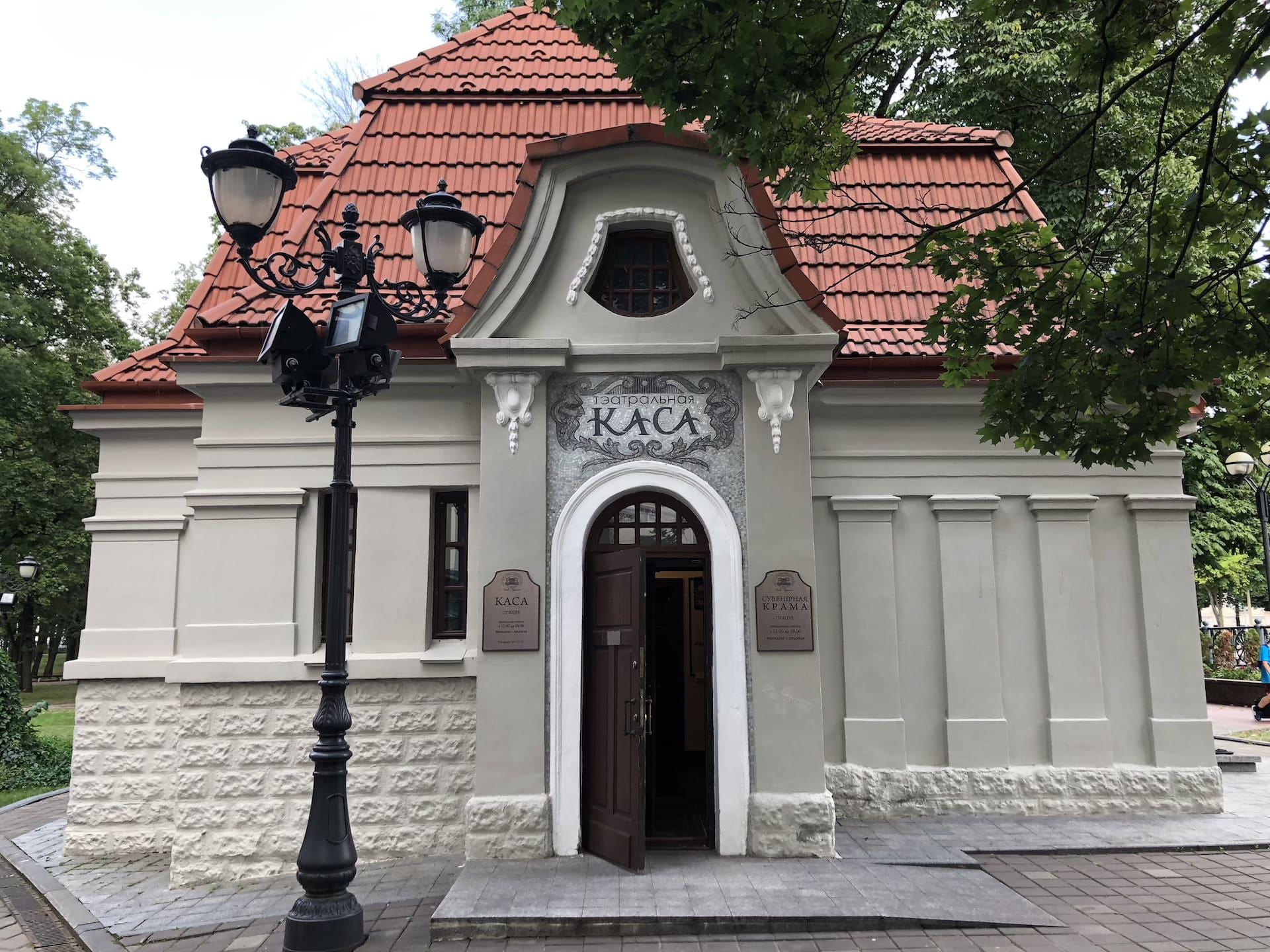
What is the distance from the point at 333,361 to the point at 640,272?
3.34m

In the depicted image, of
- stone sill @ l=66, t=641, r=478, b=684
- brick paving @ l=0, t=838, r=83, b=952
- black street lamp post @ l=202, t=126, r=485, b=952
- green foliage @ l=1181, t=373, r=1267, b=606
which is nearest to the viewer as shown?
black street lamp post @ l=202, t=126, r=485, b=952

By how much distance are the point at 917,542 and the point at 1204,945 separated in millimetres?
4357

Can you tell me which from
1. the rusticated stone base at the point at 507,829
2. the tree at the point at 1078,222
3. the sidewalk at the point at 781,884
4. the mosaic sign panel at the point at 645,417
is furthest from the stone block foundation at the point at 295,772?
the tree at the point at 1078,222

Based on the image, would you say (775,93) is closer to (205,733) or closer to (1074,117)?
(1074,117)

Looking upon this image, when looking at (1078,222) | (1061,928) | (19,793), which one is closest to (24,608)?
(19,793)

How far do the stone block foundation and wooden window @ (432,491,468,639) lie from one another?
612 millimetres

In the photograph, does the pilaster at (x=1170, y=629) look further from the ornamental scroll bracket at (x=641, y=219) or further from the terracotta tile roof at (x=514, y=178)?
the ornamental scroll bracket at (x=641, y=219)

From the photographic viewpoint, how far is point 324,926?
5.26 meters

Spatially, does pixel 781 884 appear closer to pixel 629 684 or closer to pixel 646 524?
pixel 629 684

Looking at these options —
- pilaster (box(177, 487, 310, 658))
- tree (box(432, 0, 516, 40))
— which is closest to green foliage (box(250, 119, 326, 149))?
tree (box(432, 0, 516, 40))

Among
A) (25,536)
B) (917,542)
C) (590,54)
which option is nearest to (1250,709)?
(917,542)

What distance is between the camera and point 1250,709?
19984 mm

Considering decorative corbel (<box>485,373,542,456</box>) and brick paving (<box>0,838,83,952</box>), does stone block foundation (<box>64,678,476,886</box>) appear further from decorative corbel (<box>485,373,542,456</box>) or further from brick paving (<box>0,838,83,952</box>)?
decorative corbel (<box>485,373,542,456</box>)

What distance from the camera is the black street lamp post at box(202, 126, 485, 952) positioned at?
5398mm
